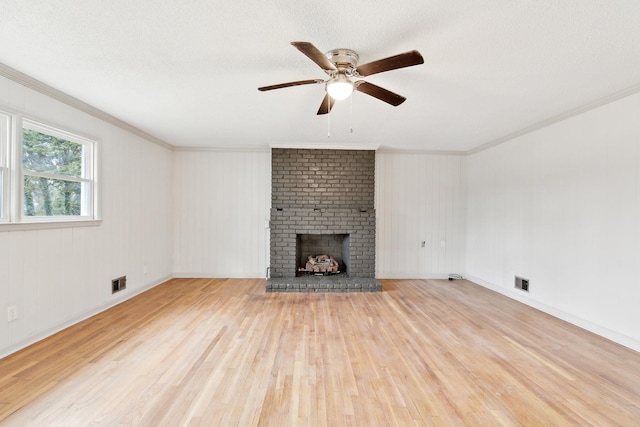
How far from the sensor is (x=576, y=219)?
305cm

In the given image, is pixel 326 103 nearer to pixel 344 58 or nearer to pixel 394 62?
pixel 344 58

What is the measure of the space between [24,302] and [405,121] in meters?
4.38

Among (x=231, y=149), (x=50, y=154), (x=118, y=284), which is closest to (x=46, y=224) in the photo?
(x=50, y=154)

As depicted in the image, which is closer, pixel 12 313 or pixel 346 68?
pixel 346 68

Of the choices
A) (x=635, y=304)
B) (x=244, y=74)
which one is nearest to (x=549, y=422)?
(x=635, y=304)

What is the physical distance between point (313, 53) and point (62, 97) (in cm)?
283

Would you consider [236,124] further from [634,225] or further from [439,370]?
[634,225]

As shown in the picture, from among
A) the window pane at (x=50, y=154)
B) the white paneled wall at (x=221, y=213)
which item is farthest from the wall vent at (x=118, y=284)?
the window pane at (x=50, y=154)

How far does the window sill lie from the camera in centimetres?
226

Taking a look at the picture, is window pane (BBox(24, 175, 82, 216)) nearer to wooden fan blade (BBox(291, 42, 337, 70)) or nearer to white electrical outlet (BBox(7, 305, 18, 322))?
white electrical outlet (BBox(7, 305, 18, 322))

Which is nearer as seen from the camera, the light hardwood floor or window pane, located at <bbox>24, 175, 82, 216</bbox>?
the light hardwood floor

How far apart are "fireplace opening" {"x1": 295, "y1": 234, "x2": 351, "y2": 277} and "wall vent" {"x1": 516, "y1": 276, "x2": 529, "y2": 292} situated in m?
2.53

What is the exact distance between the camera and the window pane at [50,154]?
248 cm

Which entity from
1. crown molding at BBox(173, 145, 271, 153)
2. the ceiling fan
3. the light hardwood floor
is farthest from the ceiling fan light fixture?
crown molding at BBox(173, 145, 271, 153)
